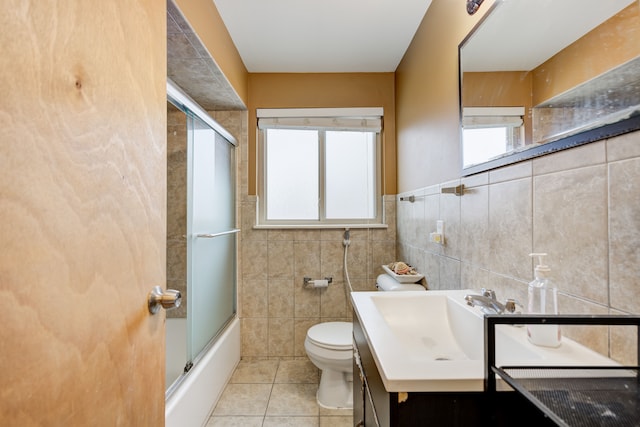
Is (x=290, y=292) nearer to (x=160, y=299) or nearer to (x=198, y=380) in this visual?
(x=198, y=380)

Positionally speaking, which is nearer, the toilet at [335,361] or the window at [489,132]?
the window at [489,132]

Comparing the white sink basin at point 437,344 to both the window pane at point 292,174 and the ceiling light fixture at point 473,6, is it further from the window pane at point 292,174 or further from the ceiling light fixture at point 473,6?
the window pane at point 292,174

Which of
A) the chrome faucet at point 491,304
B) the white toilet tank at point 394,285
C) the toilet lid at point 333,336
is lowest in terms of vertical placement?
the toilet lid at point 333,336

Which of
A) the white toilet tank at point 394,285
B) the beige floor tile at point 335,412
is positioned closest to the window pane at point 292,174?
the white toilet tank at point 394,285

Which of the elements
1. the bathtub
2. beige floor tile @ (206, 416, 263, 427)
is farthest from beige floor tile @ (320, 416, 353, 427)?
the bathtub

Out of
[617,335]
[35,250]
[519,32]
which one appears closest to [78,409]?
[35,250]

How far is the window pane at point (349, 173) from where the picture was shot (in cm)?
250

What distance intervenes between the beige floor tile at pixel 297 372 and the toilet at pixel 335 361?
217 mm

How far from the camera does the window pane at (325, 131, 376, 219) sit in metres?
2.50

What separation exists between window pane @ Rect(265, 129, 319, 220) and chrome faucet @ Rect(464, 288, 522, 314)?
1644mm

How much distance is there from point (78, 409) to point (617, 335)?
3.40 feet

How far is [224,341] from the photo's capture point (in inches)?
78.4

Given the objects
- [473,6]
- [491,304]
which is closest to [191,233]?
[491,304]

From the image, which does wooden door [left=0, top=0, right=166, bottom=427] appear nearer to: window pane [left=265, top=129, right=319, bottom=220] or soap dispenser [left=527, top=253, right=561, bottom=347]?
soap dispenser [left=527, top=253, right=561, bottom=347]
